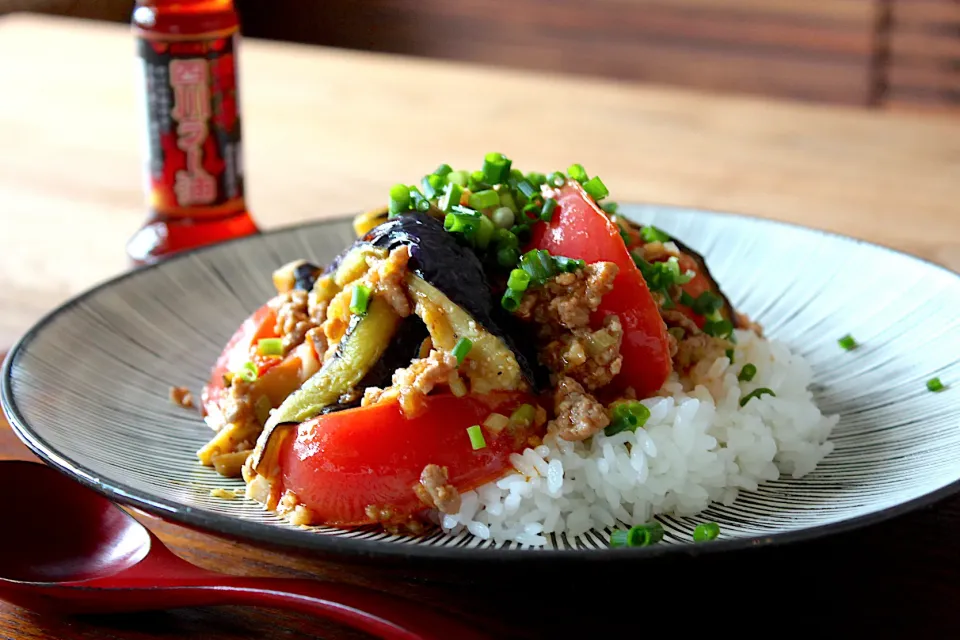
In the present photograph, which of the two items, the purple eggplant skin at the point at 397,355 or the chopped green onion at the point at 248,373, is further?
the chopped green onion at the point at 248,373

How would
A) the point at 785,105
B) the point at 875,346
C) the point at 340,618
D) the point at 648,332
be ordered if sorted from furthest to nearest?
the point at 785,105 < the point at 875,346 < the point at 648,332 < the point at 340,618

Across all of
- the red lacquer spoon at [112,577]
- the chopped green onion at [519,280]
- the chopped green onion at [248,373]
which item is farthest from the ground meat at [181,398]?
the chopped green onion at [519,280]

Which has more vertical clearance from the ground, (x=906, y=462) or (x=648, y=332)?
(x=648, y=332)

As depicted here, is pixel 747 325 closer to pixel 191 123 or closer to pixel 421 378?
pixel 421 378

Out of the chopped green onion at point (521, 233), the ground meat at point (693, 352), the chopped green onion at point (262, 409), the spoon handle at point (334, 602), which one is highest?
the chopped green onion at point (521, 233)

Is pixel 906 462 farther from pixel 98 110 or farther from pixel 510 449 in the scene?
pixel 98 110

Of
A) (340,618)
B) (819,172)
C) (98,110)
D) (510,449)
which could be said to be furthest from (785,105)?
(340,618)

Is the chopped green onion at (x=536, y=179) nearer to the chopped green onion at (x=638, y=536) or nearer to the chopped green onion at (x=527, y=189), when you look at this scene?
the chopped green onion at (x=527, y=189)
